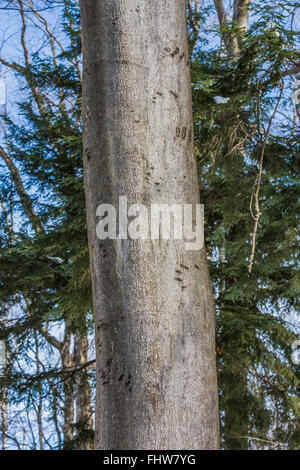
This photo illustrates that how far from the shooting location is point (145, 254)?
179 cm

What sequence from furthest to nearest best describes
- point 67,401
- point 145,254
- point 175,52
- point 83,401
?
point 67,401 → point 83,401 → point 175,52 → point 145,254

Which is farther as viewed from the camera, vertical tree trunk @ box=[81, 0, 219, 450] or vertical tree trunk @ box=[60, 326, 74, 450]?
vertical tree trunk @ box=[60, 326, 74, 450]

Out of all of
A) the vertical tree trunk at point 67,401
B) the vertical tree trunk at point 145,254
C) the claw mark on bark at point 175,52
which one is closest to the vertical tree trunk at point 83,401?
the vertical tree trunk at point 67,401

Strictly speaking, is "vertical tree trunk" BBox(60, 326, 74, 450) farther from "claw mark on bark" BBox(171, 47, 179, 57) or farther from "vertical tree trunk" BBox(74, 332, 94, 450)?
"claw mark on bark" BBox(171, 47, 179, 57)

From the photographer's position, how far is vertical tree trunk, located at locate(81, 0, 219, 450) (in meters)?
1.69

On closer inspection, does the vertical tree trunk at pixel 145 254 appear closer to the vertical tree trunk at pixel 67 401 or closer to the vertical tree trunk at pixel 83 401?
the vertical tree trunk at pixel 83 401

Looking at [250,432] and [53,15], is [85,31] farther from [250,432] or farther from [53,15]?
[53,15]

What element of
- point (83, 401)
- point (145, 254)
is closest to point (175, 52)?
point (145, 254)

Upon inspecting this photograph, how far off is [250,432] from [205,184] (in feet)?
11.1

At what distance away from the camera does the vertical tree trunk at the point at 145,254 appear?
5.56ft

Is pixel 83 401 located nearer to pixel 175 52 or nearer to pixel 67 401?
pixel 67 401

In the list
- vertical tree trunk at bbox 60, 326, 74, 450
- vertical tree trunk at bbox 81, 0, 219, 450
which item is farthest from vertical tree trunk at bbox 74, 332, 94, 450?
vertical tree trunk at bbox 81, 0, 219, 450

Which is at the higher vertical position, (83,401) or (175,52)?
(175,52)
